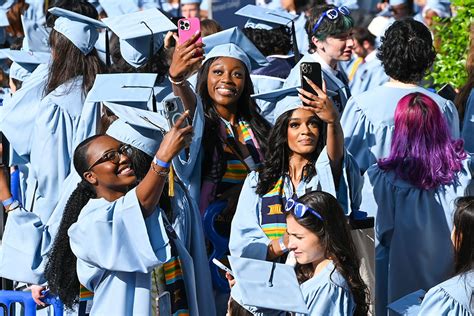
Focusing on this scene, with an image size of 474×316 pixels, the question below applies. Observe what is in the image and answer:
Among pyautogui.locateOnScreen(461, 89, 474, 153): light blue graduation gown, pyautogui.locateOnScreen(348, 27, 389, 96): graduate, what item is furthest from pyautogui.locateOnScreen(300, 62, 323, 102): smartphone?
pyautogui.locateOnScreen(348, 27, 389, 96): graduate

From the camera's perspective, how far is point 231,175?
24.1 ft

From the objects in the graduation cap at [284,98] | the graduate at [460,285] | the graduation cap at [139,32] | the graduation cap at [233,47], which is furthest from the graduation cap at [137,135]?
the graduation cap at [233,47]

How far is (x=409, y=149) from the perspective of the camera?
24.1 feet

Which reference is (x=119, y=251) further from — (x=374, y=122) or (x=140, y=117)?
(x=374, y=122)

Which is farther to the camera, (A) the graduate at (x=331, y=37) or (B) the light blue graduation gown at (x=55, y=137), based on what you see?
(A) the graduate at (x=331, y=37)

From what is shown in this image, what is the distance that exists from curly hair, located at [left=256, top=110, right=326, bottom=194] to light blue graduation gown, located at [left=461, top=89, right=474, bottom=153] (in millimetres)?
1802

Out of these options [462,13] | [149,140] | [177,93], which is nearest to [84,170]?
[149,140]

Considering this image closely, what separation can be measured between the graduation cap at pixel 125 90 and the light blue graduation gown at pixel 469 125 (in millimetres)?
2666

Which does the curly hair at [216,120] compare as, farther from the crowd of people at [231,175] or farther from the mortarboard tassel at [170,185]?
the mortarboard tassel at [170,185]

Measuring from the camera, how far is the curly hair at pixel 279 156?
6832mm

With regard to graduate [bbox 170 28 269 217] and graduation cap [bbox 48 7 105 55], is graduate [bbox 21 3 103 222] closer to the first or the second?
graduation cap [bbox 48 7 105 55]

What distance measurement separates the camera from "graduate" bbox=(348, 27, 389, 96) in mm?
12805

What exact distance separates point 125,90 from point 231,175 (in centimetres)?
117

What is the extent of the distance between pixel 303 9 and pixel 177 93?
7.51m
